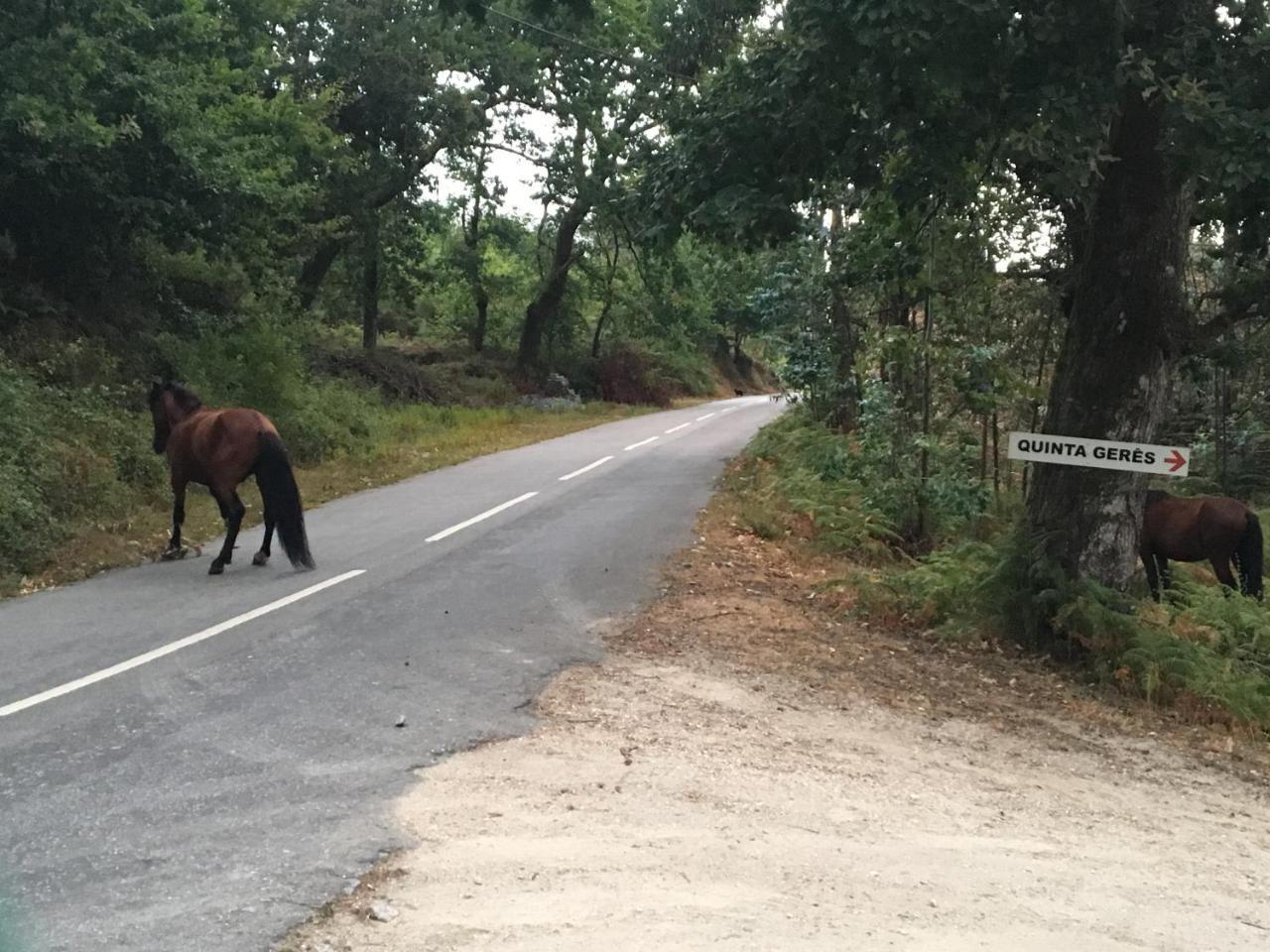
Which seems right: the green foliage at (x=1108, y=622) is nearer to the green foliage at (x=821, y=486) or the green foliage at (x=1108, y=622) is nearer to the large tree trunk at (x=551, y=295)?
the green foliage at (x=821, y=486)

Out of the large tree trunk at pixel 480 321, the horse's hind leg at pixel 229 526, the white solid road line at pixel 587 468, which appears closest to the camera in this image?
the horse's hind leg at pixel 229 526

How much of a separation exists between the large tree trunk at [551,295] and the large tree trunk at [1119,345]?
2949cm

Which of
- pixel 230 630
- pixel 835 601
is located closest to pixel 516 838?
pixel 230 630

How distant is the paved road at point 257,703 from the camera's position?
13.1 ft

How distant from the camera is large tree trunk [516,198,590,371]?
39.1 meters

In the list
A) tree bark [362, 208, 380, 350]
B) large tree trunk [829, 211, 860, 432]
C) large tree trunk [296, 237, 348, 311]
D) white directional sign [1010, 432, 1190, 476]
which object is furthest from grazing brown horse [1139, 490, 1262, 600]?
tree bark [362, 208, 380, 350]

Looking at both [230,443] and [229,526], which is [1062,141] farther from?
[229,526]

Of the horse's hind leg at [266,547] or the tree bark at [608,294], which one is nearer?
the horse's hind leg at [266,547]

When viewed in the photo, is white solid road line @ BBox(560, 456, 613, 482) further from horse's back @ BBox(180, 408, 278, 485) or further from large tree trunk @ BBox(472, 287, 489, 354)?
large tree trunk @ BBox(472, 287, 489, 354)

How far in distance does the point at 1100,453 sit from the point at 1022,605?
1349 millimetres

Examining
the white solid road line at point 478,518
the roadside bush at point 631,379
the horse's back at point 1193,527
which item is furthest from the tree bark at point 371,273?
the horse's back at point 1193,527

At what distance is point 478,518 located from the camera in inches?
564

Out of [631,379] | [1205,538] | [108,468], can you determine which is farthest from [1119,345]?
[631,379]

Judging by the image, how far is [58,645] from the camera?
773cm
